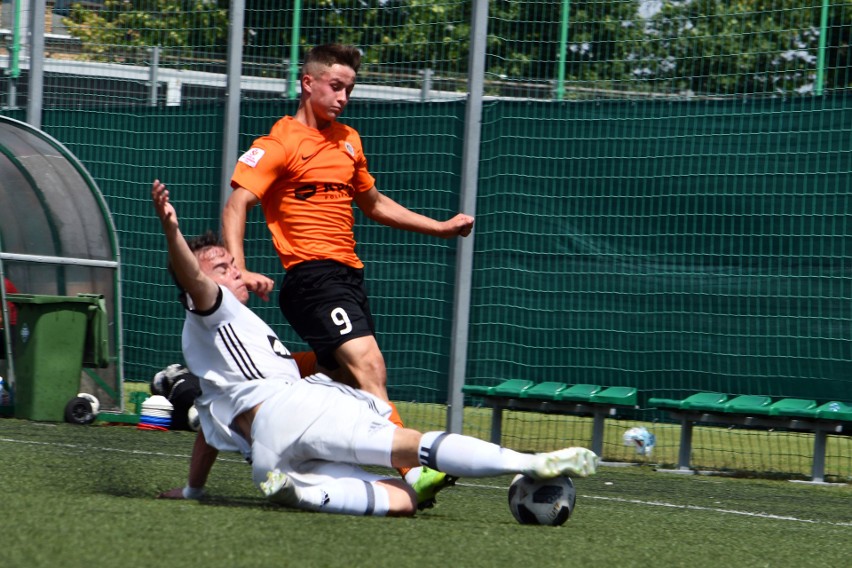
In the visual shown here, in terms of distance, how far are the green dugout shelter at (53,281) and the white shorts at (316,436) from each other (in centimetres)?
430

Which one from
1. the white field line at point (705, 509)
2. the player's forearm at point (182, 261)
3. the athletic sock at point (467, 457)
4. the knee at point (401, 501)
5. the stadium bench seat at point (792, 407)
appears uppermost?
the player's forearm at point (182, 261)

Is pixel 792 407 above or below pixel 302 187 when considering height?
below

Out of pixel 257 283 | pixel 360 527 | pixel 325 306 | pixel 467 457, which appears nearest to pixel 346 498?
Result: pixel 360 527

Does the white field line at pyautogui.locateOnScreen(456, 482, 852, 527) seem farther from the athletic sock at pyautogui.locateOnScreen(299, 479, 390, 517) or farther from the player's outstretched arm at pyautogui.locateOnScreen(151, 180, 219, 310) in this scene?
the player's outstretched arm at pyautogui.locateOnScreen(151, 180, 219, 310)

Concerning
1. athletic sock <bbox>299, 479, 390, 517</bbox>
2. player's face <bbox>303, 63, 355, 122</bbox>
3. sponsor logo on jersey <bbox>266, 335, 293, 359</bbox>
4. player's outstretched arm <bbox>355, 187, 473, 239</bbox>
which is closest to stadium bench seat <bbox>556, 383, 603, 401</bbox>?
player's outstretched arm <bbox>355, 187, 473, 239</bbox>

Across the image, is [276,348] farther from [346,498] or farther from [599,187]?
[599,187]

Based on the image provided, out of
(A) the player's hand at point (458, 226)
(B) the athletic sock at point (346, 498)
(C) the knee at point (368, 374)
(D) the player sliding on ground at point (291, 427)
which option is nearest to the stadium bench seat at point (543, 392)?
(A) the player's hand at point (458, 226)

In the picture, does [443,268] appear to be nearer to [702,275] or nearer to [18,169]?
[702,275]

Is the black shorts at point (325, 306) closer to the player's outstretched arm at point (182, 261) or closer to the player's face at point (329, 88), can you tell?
the player's face at point (329, 88)

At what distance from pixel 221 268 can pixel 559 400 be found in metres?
3.59

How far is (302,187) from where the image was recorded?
562 cm

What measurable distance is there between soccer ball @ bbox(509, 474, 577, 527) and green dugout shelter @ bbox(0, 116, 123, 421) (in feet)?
15.5

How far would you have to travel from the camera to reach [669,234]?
323 inches

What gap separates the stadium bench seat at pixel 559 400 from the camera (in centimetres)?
774
